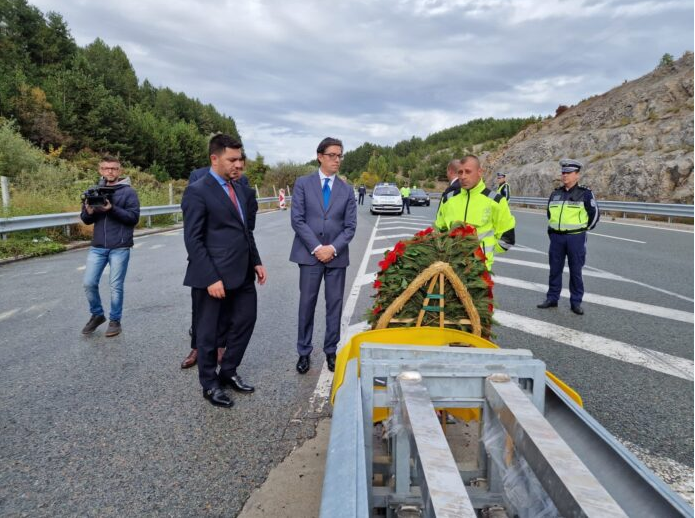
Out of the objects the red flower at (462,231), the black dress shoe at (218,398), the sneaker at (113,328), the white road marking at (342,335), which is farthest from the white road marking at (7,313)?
the red flower at (462,231)

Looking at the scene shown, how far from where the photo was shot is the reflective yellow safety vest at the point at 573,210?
602cm

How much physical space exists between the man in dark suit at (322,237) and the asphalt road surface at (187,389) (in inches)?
14.3

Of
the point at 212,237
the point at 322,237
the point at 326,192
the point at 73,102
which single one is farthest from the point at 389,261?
the point at 73,102

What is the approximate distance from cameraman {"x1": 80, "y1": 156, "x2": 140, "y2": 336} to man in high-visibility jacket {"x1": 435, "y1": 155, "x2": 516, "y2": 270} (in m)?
3.44

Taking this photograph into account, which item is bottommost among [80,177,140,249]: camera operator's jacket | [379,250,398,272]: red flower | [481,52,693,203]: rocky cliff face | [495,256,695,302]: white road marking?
[495,256,695,302]: white road marking

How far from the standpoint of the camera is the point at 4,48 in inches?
2279

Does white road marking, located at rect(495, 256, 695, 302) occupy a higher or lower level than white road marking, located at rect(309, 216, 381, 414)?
higher

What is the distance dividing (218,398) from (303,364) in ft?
2.88

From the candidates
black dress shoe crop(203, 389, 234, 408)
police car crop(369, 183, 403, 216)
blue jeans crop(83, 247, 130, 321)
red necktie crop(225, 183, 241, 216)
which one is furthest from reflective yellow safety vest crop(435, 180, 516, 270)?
police car crop(369, 183, 403, 216)

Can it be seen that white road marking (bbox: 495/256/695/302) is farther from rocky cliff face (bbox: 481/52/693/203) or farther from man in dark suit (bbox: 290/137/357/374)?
rocky cliff face (bbox: 481/52/693/203)

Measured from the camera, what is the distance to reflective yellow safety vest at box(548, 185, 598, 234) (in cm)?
602

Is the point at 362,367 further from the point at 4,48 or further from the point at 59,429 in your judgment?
the point at 4,48

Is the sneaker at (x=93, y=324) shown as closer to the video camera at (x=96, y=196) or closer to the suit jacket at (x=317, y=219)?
the video camera at (x=96, y=196)

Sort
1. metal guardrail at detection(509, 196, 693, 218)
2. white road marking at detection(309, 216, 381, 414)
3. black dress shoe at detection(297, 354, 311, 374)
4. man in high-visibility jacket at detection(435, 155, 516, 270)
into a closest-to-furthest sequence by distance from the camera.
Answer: white road marking at detection(309, 216, 381, 414) → black dress shoe at detection(297, 354, 311, 374) → man in high-visibility jacket at detection(435, 155, 516, 270) → metal guardrail at detection(509, 196, 693, 218)
